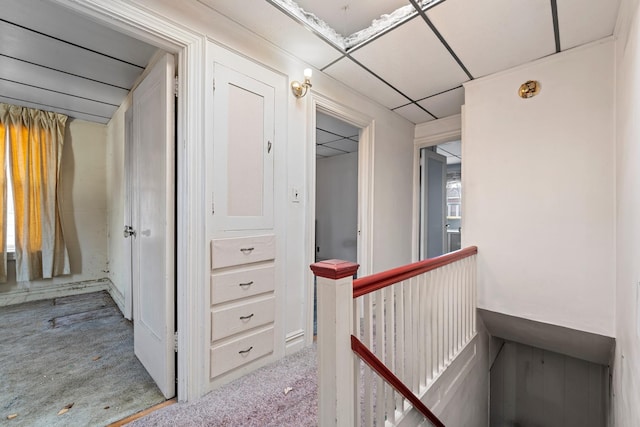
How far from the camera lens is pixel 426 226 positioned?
3.57 meters

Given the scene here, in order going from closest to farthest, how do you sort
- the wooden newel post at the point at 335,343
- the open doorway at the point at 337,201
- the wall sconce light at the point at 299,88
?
the wooden newel post at the point at 335,343
the wall sconce light at the point at 299,88
the open doorway at the point at 337,201

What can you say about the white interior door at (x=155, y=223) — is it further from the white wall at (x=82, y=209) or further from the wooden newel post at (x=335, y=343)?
the white wall at (x=82, y=209)

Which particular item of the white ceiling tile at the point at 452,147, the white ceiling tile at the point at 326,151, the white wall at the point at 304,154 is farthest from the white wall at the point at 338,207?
the white wall at the point at 304,154

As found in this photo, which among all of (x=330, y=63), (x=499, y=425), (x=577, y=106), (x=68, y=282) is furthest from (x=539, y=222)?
(x=68, y=282)

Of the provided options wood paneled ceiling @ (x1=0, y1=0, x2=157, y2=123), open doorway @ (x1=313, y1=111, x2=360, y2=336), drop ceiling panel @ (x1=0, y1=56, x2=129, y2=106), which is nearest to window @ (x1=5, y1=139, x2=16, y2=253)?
wood paneled ceiling @ (x1=0, y1=0, x2=157, y2=123)

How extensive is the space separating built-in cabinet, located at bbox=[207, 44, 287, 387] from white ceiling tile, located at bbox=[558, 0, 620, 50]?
72.9 inches

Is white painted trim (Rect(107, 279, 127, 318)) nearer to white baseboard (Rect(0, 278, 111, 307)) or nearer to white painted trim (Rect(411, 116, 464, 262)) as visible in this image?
white baseboard (Rect(0, 278, 111, 307))

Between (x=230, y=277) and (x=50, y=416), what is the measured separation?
1183 mm

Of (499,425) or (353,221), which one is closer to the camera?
(499,425)

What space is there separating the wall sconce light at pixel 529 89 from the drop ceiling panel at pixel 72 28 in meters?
2.93

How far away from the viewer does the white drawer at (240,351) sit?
66.9 inches

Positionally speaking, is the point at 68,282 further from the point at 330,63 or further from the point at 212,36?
the point at 330,63

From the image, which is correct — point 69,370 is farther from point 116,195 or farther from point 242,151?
point 116,195

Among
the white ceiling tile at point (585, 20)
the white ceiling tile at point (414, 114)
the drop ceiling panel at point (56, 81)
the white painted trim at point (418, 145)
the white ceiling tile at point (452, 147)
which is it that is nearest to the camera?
the white ceiling tile at point (585, 20)
